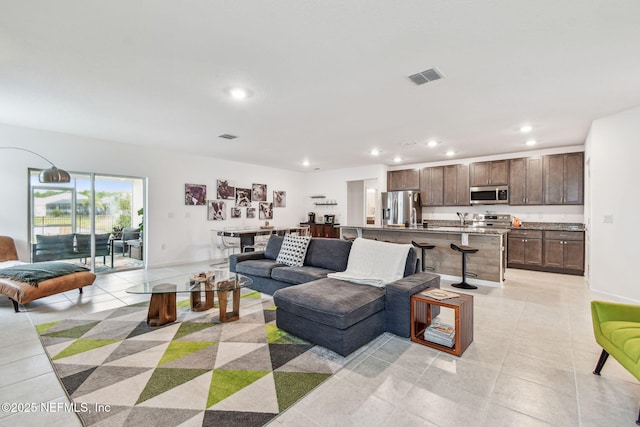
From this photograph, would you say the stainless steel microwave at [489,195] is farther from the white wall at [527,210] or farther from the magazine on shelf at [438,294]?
the magazine on shelf at [438,294]

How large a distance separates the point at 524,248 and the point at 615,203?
2145 mm

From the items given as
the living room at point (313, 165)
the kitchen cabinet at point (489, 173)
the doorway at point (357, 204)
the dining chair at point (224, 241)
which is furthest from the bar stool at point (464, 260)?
the dining chair at point (224, 241)

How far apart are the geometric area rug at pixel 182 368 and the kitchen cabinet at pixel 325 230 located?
585 cm

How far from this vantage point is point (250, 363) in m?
2.31

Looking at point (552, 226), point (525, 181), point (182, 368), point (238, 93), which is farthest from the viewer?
point (525, 181)

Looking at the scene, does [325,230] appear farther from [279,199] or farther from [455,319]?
[455,319]

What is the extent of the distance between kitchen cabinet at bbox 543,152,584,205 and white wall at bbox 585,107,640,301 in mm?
1589

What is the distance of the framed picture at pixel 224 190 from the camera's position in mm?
7461

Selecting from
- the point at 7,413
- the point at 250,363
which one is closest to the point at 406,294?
the point at 250,363

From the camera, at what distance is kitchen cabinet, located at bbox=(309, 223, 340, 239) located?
355 inches

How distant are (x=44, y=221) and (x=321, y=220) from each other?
6.66 metres

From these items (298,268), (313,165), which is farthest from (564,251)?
(313,165)

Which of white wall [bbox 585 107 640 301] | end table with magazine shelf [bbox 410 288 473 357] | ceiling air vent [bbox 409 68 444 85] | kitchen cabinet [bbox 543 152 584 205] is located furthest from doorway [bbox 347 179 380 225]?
end table with magazine shelf [bbox 410 288 473 357]

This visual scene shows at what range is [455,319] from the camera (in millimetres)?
2438
